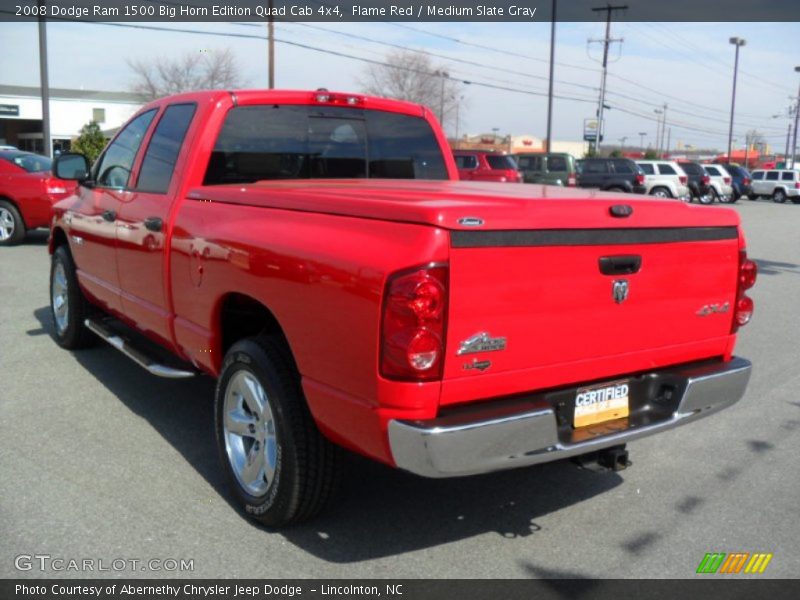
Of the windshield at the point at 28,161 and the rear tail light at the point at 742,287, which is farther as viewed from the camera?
the windshield at the point at 28,161

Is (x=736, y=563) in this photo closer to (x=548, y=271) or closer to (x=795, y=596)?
(x=795, y=596)

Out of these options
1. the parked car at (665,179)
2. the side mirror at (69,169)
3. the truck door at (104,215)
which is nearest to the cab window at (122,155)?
the truck door at (104,215)

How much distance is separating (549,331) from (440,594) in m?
1.11

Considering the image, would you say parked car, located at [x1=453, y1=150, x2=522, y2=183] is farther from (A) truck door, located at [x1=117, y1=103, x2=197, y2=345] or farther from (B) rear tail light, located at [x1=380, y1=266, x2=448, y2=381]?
(B) rear tail light, located at [x1=380, y1=266, x2=448, y2=381]

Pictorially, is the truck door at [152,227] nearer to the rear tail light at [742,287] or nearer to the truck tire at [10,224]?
the rear tail light at [742,287]

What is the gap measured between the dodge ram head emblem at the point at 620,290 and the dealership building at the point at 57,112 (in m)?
52.1

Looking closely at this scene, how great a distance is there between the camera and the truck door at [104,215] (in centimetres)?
521

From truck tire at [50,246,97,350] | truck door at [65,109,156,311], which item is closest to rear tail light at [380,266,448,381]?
truck door at [65,109,156,311]

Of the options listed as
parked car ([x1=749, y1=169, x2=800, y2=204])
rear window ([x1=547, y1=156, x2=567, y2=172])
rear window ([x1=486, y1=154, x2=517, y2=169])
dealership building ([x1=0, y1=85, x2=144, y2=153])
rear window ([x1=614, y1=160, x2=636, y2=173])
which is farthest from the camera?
dealership building ([x1=0, y1=85, x2=144, y2=153])

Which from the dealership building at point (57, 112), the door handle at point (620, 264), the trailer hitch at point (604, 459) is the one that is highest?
the dealership building at point (57, 112)

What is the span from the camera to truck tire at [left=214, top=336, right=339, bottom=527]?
336 centimetres

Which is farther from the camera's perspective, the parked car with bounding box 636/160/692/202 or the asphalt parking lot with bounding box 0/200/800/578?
the parked car with bounding box 636/160/692/202

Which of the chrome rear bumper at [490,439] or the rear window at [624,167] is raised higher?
the rear window at [624,167]

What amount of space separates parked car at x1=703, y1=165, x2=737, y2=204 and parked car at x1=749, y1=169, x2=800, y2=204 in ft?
18.9
